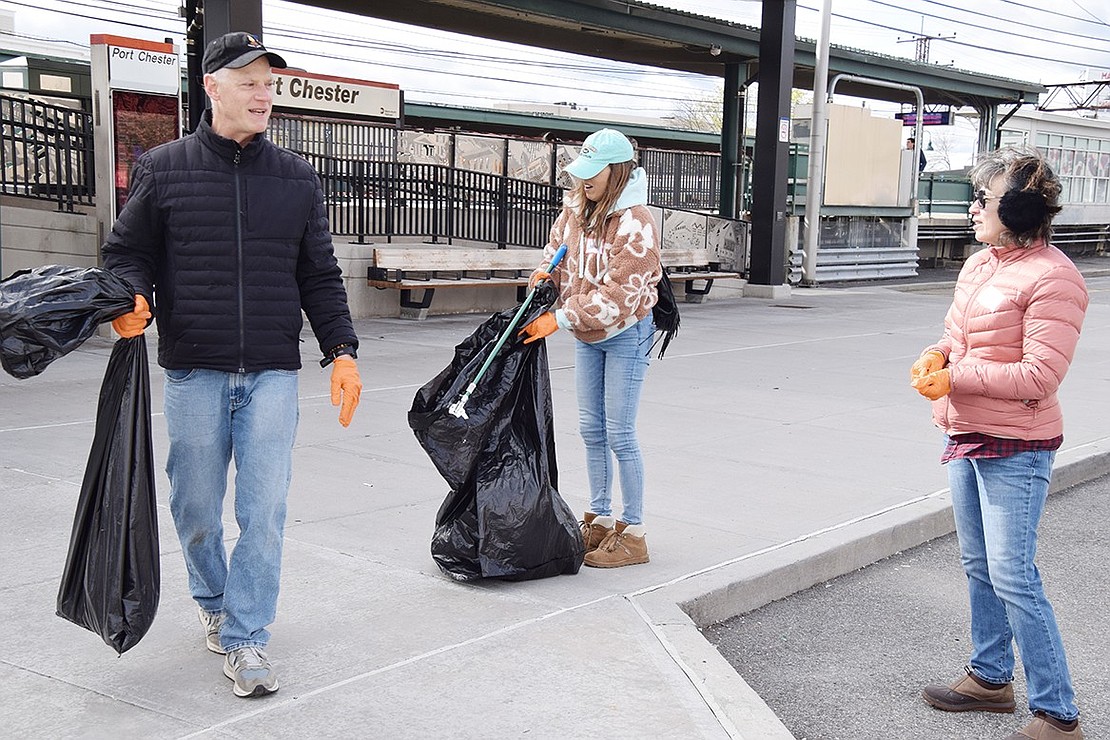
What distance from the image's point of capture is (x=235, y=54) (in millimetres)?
3494

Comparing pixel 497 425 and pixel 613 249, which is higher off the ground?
pixel 613 249

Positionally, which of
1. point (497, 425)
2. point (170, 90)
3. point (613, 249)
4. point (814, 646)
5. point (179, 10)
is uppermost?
point (179, 10)

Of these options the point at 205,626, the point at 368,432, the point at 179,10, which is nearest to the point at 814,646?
the point at 205,626

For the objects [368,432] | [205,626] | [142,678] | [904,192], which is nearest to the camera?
[142,678]

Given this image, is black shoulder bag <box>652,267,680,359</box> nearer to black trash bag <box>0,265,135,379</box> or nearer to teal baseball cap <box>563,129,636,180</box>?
teal baseball cap <box>563,129,636,180</box>

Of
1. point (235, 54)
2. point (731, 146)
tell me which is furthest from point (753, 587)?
point (731, 146)

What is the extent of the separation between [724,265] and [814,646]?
16.6 meters

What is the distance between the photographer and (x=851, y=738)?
3.76 m

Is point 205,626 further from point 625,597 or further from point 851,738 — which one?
point 851,738

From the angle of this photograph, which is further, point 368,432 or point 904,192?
point 904,192

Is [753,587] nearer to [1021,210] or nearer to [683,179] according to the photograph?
[1021,210]

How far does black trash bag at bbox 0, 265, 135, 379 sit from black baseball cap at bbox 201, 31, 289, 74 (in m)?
0.70

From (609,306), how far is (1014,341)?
1645 millimetres

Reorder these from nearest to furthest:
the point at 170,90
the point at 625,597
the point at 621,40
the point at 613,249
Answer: the point at 625,597 < the point at 613,249 < the point at 170,90 < the point at 621,40
